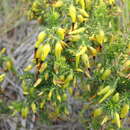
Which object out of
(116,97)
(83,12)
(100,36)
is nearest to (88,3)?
(83,12)

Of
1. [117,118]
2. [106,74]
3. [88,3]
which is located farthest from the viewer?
[88,3]

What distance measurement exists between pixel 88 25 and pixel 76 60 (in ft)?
0.99

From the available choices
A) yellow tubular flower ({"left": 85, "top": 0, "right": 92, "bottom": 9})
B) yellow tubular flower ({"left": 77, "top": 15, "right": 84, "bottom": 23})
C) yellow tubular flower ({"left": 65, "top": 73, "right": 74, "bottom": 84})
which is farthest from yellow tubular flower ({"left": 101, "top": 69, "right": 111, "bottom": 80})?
yellow tubular flower ({"left": 85, "top": 0, "right": 92, "bottom": 9})

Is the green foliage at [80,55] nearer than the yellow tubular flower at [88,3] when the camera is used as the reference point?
Yes

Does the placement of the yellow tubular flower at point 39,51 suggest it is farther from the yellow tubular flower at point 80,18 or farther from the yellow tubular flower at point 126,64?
the yellow tubular flower at point 126,64

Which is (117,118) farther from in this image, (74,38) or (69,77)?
(74,38)

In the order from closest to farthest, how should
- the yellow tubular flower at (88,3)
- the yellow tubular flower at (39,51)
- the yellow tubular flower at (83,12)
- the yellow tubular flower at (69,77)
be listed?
the yellow tubular flower at (39,51) < the yellow tubular flower at (69,77) < the yellow tubular flower at (83,12) < the yellow tubular flower at (88,3)

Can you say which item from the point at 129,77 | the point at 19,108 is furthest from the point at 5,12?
the point at 129,77

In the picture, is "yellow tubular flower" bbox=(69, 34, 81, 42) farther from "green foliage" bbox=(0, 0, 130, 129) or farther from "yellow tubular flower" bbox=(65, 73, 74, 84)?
"yellow tubular flower" bbox=(65, 73, 74, 84)

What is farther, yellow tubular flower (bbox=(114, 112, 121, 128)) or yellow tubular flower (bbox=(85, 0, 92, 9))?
yellow tubular flower (bbox=(85, 0, 92, 9))

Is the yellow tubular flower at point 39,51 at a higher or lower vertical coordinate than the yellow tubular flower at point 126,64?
higher

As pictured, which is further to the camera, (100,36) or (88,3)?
(88,3)

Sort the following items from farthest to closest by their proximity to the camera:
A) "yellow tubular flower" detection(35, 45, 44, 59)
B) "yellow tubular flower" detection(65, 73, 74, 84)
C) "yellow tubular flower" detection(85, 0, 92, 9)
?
1. "yellow tubular flower" detection(85, 0, 92, 9)
2. "yellow tubular flower" detection(65, 73, 74, 84)
3. "yellow tubular flower" detection(35, 45, 44, 59)

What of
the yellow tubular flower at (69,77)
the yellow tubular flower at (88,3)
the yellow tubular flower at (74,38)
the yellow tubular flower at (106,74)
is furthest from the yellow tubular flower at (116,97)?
the yellow tubular flower at (88,3)
